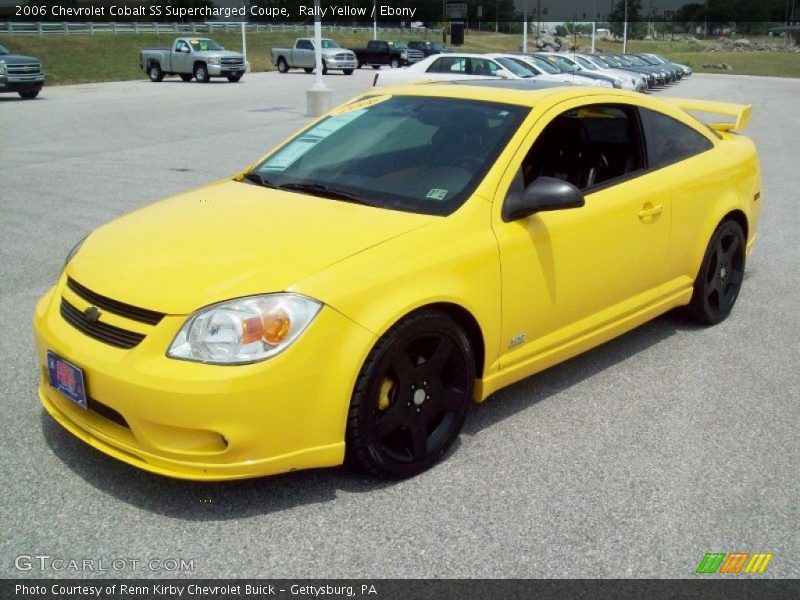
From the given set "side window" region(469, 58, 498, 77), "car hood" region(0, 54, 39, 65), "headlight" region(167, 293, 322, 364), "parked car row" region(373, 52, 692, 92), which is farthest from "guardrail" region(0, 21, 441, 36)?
"headlight" region(167, 293, 322, 364)

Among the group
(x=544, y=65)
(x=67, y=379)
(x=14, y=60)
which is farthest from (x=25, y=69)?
(x=67, y=379)

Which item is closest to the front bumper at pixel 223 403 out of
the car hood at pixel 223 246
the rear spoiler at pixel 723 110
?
the car hood at pixel 223 246

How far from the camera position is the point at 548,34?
82688 mm

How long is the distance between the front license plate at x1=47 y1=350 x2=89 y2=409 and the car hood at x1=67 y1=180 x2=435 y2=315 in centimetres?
31

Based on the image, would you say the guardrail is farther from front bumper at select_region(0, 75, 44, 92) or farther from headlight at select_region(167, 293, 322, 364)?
headlight at select_region(167, 293, 322, 364)

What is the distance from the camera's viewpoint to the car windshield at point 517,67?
75.4ft

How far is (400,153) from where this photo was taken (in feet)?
13.9

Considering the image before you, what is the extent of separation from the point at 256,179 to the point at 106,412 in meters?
1.69

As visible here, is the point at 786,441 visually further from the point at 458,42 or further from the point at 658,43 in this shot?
the point at 658,43

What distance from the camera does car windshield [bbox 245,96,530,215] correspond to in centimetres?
392

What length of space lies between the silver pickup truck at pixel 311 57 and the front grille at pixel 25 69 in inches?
709

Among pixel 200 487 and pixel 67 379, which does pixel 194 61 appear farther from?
pixel 200 487

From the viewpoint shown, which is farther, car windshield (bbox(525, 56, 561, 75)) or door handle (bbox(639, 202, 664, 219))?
car windshield (bbox(525, 56, 561, 75))

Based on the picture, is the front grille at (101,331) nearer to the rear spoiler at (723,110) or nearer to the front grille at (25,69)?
the rear spoiler at (723,110)
